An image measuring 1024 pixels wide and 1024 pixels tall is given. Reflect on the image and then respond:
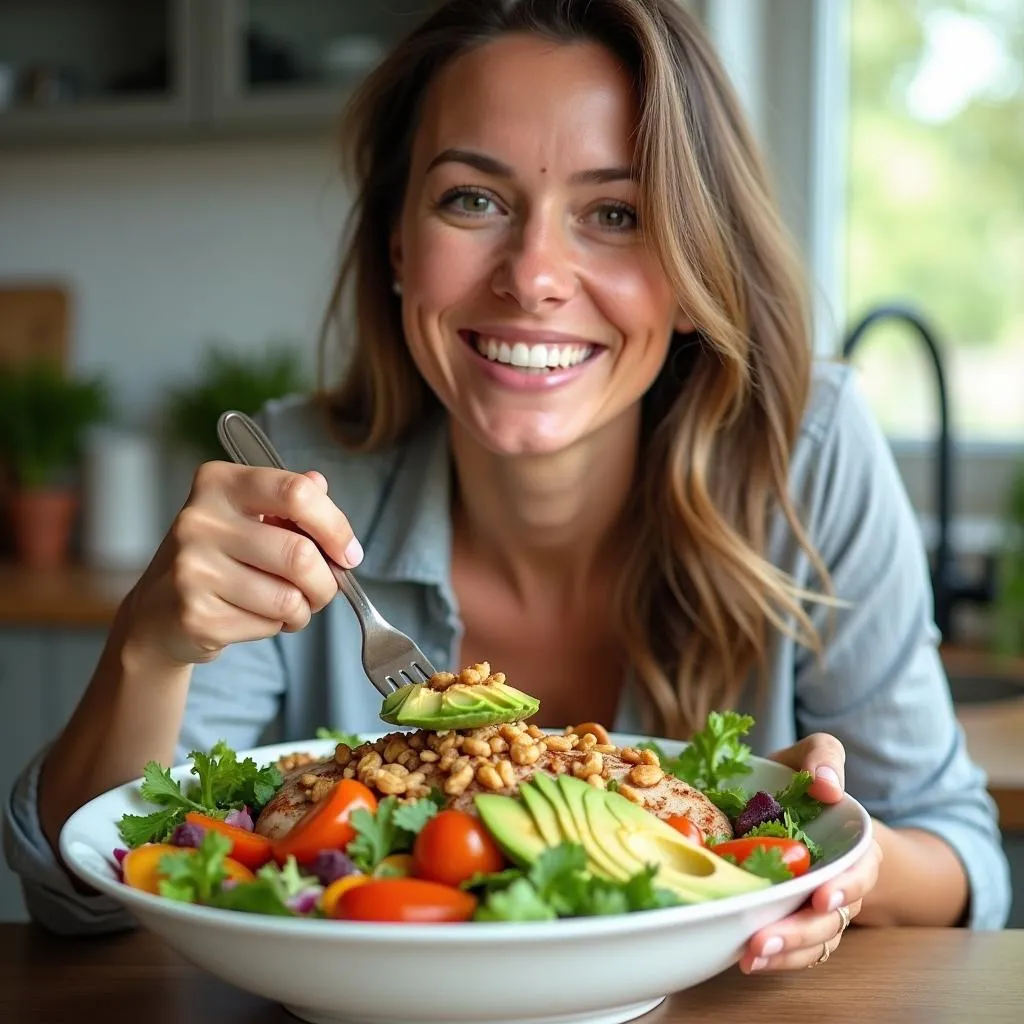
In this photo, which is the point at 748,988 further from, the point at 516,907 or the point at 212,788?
the point at 212,788

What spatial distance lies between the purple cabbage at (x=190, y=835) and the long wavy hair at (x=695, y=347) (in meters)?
0.70

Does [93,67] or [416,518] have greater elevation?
[93,67]

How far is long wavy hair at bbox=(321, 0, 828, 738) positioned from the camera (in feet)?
4.69

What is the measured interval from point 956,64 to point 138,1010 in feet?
8.82

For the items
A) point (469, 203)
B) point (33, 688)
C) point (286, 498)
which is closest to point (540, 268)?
point (469, 203)

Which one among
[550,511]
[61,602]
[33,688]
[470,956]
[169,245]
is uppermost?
[169,245]

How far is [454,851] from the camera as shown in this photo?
84cm

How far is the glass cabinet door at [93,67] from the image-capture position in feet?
10.1

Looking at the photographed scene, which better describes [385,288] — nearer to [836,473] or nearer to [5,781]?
[836,473]

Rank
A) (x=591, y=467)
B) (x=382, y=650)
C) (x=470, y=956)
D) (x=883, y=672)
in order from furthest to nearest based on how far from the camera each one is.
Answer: (x=591, y=467), (x=883, y=672), (x=382, y=650), (x=470, y=956)

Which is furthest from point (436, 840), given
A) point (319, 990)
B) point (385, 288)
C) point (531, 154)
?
point (385, 288)

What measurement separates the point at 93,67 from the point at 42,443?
0.86 metres

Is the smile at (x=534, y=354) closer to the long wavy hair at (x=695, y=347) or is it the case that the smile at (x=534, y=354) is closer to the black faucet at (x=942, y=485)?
the long wavy hair at (x=695, y=347)

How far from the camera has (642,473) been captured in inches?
66.1
